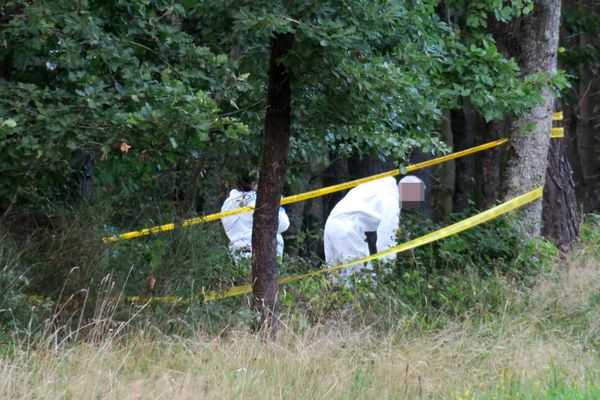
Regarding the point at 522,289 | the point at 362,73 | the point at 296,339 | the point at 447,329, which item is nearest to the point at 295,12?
the point at 362,73

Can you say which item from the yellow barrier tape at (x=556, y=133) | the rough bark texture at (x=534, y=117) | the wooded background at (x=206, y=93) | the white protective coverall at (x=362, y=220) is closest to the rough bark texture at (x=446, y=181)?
the yellow barrier tape at (x=556, y=133)

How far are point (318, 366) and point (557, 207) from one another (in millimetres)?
7352

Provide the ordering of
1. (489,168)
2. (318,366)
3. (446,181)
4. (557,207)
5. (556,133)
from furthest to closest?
1. (446,181)
2. (489,168)
3. (557,207)
4. (556,133)
5. (318,366)

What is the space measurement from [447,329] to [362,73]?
7.10 ft

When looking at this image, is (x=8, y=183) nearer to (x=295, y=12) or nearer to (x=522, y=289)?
(x=295, y=12)

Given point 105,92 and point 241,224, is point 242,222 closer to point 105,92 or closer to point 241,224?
point 241,224

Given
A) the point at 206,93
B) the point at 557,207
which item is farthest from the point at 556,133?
the point at 206,93

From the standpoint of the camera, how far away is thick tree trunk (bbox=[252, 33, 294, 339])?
8.27 m

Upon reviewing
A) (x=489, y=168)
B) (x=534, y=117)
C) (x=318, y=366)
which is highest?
(x=534, y=117)

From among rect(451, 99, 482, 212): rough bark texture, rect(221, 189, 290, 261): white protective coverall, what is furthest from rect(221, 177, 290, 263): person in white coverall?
rect(451, 99, 482, 212): rough bark texture

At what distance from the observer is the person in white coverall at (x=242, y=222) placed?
11.1 m

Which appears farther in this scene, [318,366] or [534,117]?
[534,117]

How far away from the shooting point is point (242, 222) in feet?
41.7

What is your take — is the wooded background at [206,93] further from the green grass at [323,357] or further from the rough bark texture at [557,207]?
the rough bark texture at [557,207]
